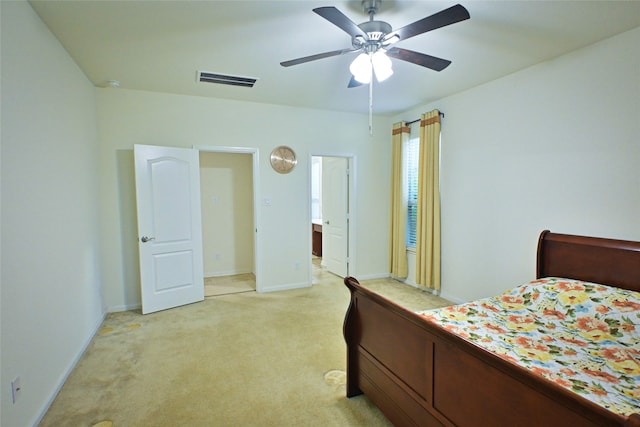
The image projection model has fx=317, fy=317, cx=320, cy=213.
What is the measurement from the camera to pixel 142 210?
3.68 meters

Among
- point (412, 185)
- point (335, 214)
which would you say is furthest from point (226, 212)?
point (412, 185)

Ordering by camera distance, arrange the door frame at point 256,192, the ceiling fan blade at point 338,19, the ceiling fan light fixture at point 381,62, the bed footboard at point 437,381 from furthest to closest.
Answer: the door frame at point 256,192 < the ceiling fan light fixture at point 381,62 < the ceiling fan blade at point 338,19 < the bed footboard at point 437,381

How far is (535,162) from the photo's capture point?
313 cm

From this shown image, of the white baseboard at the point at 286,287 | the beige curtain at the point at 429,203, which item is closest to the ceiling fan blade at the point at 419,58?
the beige curtain at the point at 429,203

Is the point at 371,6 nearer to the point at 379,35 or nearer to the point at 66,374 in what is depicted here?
the point at 379,35

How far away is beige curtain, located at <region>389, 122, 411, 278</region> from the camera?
15.8 feet

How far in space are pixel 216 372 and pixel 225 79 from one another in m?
2.91

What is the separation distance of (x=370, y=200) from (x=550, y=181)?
2.54 metres

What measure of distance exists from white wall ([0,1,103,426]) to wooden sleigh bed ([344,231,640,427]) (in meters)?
1.98

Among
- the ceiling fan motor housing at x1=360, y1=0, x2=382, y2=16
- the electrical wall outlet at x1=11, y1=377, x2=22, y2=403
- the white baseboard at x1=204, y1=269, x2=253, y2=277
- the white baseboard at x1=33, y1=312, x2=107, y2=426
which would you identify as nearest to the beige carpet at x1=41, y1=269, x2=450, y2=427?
the white baseboard at x1=33, y1=312, x2=107, y2=426

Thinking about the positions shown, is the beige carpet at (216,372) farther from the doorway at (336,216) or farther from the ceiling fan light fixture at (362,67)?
the ceiling fan light fixture at (362,67)

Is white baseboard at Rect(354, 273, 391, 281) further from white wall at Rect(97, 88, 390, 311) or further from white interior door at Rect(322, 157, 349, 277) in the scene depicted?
white interior door at Rect(322, 157, 349, 277)

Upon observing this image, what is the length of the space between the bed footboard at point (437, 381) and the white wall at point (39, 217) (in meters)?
1.98

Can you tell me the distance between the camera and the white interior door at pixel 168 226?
370 centimetres
